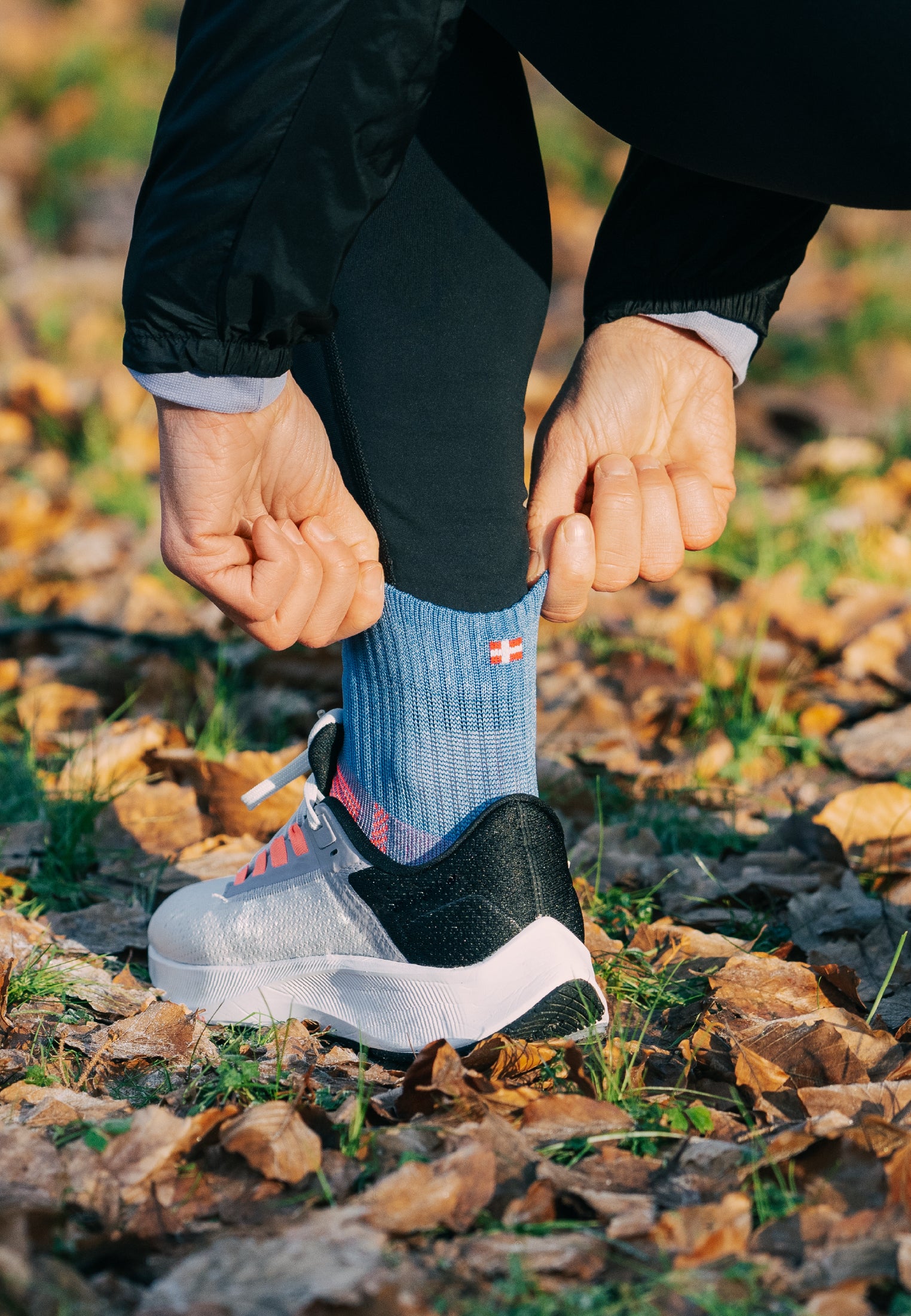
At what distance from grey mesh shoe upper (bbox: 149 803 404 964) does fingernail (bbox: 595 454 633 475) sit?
1.68 ft

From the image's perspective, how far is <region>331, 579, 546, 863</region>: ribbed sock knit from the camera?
1240 millimetres

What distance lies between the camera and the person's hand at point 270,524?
3.50 feet

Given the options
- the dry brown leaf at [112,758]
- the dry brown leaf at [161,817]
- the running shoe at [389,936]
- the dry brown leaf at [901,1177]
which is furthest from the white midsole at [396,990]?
the dry brown leaf at [112,758]

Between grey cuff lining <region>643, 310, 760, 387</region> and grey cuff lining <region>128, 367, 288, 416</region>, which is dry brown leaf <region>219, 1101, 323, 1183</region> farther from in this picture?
grey cuff lining <region>643, 310, 760, 387</region>

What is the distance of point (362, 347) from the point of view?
1.18 meters

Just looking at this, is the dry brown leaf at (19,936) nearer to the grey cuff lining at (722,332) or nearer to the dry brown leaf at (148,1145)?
the dry brown leaf at (148,1145)

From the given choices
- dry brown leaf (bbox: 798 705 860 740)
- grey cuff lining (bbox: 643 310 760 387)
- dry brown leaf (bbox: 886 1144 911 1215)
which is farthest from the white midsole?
dry brown leaf (bbox: 798 705 860 740)

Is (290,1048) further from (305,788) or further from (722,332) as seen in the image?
(722,332)

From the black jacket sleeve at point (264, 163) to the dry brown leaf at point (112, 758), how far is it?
105 cm

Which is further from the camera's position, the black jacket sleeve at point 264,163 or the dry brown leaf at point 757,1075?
the dry brown leaf at point 757,1075

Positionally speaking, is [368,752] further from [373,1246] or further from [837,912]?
[837,912]

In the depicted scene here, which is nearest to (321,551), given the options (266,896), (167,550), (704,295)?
(167,550)

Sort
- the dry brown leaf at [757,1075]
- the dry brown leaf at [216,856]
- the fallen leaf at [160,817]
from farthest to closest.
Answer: the fallen leaf at [160,817], the dry brown leaf at [216,856], the dry brown leaf at [757,1075]

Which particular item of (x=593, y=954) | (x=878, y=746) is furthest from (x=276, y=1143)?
(x=878, y=746)
